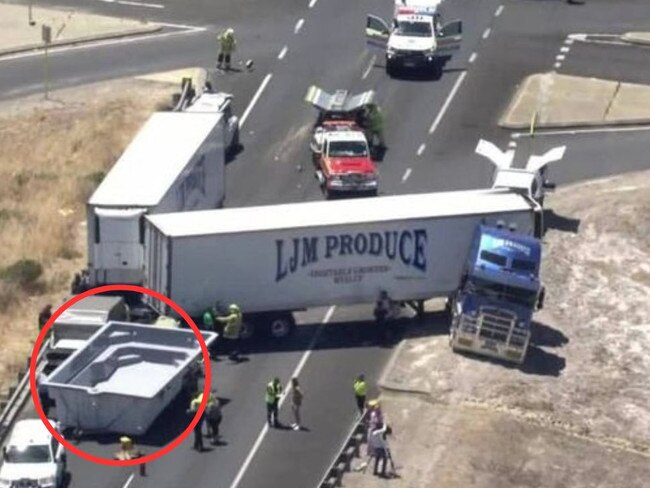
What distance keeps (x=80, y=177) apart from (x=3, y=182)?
9.53ft

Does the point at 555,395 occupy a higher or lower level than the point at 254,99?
lower

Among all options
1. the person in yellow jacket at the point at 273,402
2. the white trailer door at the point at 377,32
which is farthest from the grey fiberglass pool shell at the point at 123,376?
the white trailer door at the point at 377,32

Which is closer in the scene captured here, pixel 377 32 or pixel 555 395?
pixel 555 395

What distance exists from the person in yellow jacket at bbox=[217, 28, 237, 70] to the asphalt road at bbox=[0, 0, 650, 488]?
912 mm

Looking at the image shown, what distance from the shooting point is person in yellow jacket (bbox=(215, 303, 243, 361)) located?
58.6m

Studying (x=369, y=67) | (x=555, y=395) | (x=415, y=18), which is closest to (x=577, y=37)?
(x=415, y=18)

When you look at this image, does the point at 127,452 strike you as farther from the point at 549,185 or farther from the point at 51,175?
the point at 549,185

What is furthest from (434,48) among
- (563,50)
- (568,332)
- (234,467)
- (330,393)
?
(234,467)

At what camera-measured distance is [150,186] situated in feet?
203

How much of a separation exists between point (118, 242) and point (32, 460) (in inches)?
421

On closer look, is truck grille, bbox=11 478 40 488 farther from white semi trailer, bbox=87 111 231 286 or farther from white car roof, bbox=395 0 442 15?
white car roof, bbox=395 0 442 15

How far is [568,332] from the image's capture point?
205ft

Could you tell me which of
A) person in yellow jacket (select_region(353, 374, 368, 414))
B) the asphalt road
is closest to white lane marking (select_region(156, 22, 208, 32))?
the asphalt road

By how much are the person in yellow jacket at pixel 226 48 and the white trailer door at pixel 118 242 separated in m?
23.6
